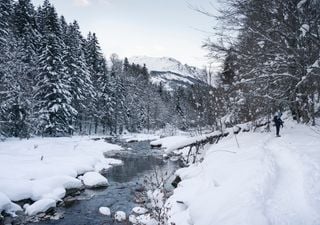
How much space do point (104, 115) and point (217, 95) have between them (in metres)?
37.4

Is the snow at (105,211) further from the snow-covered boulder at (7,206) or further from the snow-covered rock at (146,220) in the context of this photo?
the snow-covered boulder at (7,206)

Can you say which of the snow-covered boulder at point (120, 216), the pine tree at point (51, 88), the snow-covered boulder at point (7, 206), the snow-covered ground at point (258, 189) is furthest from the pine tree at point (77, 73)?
the snow-covered ground at point (258, 189)

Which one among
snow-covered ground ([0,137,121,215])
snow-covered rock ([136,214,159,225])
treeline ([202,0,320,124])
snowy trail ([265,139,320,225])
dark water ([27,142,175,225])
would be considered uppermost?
treeline ([202,0,320,124])

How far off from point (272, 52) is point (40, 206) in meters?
10.0

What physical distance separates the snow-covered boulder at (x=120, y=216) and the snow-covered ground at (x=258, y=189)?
2188 mm

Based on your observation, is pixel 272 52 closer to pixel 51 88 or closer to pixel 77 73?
pixel 51 88

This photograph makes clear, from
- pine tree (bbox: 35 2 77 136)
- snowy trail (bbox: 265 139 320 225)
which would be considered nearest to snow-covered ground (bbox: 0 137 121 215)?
snowy trail (bbox: 265 139 320 225)

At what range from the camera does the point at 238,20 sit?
37.3 feet

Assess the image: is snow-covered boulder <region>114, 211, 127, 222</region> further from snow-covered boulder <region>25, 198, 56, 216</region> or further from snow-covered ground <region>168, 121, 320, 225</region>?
snow-covered boulder <region>25, 198, 56, 216</region>

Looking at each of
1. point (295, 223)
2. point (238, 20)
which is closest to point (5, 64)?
point (238, 20)

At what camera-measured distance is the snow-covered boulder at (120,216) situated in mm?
10294

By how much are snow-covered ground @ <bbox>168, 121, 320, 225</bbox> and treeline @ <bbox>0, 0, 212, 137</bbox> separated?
22.7ft

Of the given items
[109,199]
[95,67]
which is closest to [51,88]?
[95,67]

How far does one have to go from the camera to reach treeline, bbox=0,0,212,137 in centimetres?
3001
